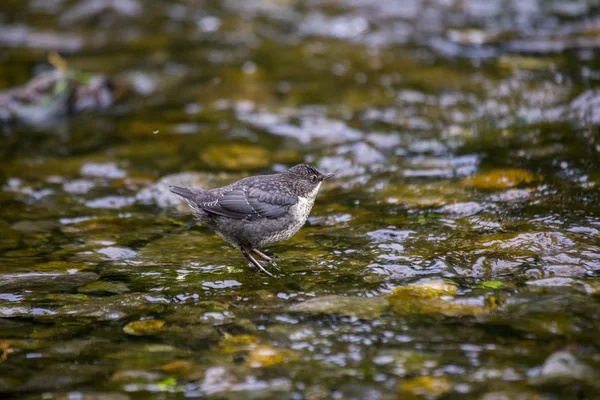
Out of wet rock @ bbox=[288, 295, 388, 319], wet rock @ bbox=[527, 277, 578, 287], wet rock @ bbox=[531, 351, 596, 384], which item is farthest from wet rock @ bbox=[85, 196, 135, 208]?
wet rock @ bbox=[531, 351, 596, 384]

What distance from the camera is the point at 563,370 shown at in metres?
3.72

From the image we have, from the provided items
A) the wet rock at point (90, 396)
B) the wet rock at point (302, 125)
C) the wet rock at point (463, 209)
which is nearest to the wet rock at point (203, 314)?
the wet rock at point (90, 396)

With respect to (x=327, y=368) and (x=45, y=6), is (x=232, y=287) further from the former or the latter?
(x=45, y=6)

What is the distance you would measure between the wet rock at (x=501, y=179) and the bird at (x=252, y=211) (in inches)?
78.7

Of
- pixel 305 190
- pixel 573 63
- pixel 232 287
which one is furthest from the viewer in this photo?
pixel 573 63

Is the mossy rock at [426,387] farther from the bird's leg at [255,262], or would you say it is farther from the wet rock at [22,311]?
the wet rock at [22,311]

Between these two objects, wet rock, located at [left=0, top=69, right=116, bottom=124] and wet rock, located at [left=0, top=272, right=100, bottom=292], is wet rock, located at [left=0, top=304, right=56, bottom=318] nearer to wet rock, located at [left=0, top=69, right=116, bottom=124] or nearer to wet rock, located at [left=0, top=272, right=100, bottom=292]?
wet rock, located at [left=0, top=272, right=100, bottom=292]

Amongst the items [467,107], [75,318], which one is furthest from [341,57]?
[75,318]

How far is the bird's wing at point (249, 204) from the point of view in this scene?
214 inches

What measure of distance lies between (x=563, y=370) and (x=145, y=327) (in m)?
2.51

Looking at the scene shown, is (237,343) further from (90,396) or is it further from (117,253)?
(117,253)

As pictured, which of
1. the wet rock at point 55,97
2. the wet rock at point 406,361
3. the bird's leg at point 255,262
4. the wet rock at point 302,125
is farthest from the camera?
the wet rock at point 55,97

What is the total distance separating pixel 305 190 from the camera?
5.77 m

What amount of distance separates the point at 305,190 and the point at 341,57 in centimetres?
623
